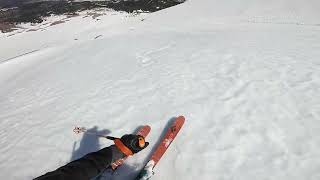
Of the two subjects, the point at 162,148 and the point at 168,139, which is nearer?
the point at 162,148

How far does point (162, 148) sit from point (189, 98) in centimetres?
254

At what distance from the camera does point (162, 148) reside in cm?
644

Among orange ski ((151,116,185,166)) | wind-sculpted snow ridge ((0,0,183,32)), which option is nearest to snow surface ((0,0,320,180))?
orange ski ((151,116,185,166))

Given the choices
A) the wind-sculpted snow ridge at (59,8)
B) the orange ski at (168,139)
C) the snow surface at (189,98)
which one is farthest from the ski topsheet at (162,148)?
the wind-sculpted snow ridge at (59,8)

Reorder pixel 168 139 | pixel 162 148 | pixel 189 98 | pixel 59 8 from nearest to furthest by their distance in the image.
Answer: pixel 162 148
pixel 168 139
pixel 189 98
pixel 59 8

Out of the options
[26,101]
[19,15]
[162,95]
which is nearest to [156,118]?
[162,95]

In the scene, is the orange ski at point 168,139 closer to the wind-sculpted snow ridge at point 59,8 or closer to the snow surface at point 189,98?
the snow surface at point 189,98

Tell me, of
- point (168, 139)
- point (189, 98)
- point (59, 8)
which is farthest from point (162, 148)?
point (59, 8)

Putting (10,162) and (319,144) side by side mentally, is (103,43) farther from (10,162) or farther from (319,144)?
(319,144)

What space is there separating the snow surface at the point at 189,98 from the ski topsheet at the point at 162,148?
0.46 ft

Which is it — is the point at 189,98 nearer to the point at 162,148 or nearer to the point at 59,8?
the point at 162,148

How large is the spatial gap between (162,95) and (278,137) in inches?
143

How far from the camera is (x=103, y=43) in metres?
17.1

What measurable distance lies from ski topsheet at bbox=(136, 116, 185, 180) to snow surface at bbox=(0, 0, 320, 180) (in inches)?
5.5
